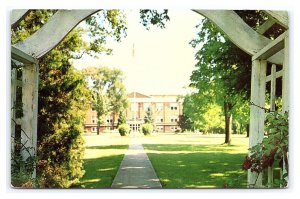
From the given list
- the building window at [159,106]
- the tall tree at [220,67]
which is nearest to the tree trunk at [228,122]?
the tall tree at [220,67]

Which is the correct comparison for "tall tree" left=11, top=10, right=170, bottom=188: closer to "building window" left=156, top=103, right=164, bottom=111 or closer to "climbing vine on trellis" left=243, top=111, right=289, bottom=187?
"building window" left=156, top=103, right=164, bottom=111

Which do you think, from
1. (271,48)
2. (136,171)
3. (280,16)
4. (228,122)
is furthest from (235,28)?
(136,171)

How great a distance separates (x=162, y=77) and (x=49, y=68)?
1194 mm

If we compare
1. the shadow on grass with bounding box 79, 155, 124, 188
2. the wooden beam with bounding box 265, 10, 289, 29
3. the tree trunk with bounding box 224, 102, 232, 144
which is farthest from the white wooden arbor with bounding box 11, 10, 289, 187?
the shadow on grass with bounding box 79, 155, 124, 188

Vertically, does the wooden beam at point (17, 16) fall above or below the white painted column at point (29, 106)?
above

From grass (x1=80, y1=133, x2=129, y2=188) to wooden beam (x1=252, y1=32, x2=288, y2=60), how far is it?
1.54m

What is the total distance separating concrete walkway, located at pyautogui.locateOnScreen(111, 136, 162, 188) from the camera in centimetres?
345

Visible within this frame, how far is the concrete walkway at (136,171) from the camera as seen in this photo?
11.3 ft

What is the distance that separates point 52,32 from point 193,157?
178 centimetres

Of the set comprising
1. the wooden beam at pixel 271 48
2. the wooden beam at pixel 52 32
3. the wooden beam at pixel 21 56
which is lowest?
the wooden beam at pixel 21 56

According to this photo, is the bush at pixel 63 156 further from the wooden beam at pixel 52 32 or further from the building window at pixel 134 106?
the wooden beam at pixel 52 32

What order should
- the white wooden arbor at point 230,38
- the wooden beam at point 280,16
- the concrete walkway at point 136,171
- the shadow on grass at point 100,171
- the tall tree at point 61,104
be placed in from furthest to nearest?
the tall tree at point 61,104 → the shadow on grass at point 100,171 → the concrete walkway at point 136,171 → the white wooden arbor at point 230,38 → the wooden beam at point 280,16
